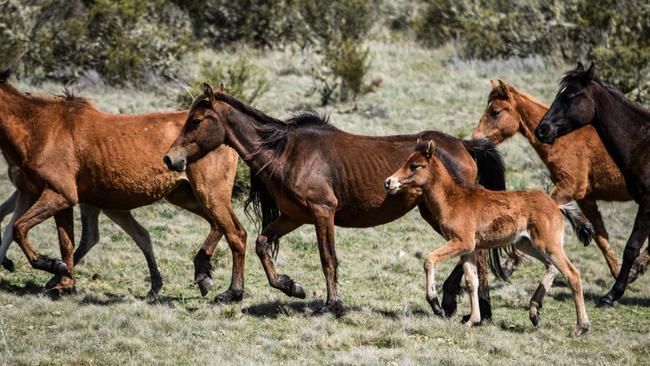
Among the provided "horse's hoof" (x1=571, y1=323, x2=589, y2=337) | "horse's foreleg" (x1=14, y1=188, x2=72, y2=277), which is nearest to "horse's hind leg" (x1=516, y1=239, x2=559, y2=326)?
"horse's hoof" (x1=571, y1=323, x2=589, y2=337)

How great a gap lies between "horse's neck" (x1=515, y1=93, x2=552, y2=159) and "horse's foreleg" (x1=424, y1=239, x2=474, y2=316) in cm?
332

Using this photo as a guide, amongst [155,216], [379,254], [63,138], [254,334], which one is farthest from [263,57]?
[254,334]

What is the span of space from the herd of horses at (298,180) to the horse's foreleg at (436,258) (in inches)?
0.6

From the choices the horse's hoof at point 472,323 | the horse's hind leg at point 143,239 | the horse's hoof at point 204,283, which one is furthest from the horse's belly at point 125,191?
the horse's hoof at point 472,323

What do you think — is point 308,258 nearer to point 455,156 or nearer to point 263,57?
point 455,156

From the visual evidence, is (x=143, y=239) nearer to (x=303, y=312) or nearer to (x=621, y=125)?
(x=303, y=312)

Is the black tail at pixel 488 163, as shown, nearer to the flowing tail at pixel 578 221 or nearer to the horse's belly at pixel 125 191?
the flowing tail at pixel 578 221

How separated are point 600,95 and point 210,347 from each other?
17.9 feet

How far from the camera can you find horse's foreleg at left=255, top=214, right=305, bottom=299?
970 centimetres

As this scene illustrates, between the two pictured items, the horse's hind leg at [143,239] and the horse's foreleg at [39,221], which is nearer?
the horse's foreleg at [39,221]

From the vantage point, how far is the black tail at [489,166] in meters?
10.3

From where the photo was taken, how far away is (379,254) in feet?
44.0

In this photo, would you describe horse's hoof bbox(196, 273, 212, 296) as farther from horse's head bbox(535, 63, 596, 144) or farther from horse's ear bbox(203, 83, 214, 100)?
horse's head bbox(535, 63, 596, 144)

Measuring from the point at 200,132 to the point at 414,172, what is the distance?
2294 millimetres
